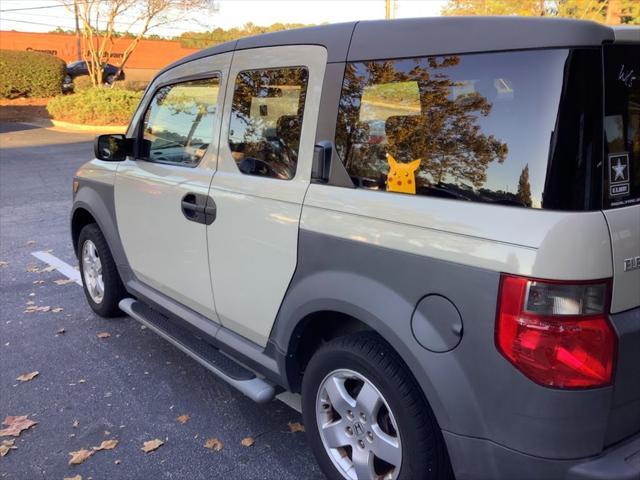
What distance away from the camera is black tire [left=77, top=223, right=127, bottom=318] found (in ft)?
14.1

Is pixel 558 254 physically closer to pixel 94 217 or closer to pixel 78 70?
pixel 94 217

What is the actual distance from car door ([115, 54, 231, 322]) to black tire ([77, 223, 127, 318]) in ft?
1.45

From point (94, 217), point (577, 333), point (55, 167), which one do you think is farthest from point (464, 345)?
point (55, 167)

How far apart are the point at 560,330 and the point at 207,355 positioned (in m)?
2.02

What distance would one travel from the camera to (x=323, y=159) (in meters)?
2.36

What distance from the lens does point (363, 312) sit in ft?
7.03

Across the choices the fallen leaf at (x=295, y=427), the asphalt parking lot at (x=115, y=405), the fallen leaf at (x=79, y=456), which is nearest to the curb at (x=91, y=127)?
the asphalt parking lot at (x=115, y=405)

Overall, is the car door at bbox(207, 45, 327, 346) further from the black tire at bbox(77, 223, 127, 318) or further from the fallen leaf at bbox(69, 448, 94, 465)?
the black tire at bbox(77, 223, 127, 318)

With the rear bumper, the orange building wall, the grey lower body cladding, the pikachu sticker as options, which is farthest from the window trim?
the orange building wall

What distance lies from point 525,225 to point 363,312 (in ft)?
2.32

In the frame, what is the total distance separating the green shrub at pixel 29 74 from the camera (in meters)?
24.9

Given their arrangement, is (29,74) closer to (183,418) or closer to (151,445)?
(183,418)

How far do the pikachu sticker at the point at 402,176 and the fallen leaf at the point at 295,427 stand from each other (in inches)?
63.3

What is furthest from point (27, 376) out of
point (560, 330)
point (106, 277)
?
point (560, 330)
